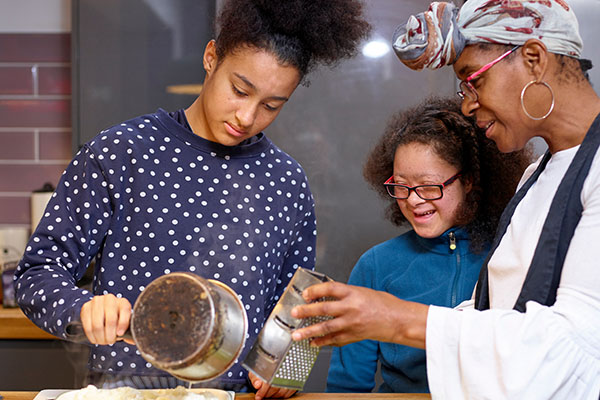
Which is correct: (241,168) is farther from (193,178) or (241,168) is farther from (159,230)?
(159,230)

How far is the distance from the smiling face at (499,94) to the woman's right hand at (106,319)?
0.68 meters

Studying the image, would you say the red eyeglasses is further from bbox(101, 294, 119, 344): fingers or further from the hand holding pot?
bbox(101, 294, 119, 344): fingers

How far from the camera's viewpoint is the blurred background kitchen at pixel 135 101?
6.70ft

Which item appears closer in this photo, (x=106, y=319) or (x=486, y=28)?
(x=106, y=319)

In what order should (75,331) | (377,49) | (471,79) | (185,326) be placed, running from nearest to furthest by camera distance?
(185,326) < (75,331) < (471,79) < (377,49)

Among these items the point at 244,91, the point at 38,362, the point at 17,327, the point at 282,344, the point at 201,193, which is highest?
the point at 244,91

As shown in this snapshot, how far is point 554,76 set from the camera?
1006mm

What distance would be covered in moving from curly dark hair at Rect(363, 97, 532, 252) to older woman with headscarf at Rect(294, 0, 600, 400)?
0.42m

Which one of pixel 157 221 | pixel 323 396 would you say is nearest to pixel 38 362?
pixel 157 221

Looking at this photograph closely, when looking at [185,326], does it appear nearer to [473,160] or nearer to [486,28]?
[486,28]

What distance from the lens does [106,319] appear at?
90 centimetres

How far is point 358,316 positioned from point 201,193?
1.54 ft

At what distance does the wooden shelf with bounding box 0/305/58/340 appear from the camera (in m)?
2.04

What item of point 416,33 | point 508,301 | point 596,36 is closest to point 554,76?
point 416,33
